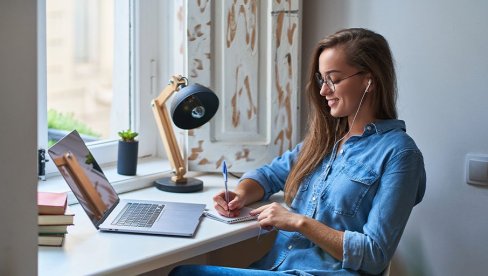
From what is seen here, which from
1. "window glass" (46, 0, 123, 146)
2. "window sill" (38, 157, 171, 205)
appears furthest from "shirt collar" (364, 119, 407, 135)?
"window glass" (46, 0, 123, 146)

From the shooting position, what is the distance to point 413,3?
7.07 ft

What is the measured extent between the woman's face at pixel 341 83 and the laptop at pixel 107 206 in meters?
0.48

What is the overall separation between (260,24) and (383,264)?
3.19 ft

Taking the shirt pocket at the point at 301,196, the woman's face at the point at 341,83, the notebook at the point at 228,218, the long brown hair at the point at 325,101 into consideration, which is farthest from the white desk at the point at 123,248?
the woman's face at the point at 341,83

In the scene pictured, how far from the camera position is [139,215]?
1900 mm

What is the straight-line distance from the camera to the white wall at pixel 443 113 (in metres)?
2.04

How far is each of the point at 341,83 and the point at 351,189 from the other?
29 cm

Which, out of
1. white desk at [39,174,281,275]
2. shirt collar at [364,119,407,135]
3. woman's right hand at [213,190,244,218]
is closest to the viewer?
white desk at [39,174,281,275]

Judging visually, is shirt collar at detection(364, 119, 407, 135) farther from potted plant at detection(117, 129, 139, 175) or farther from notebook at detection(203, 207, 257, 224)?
potted plant at detection(117, 129, 139, 175)

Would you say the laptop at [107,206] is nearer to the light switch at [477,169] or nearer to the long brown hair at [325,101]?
the long brown hair at [325,101]

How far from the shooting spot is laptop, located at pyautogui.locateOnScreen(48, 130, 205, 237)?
179cm

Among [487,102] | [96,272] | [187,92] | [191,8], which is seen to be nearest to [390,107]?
[487,102]

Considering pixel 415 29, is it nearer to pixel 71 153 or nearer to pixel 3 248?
pixel 71 153

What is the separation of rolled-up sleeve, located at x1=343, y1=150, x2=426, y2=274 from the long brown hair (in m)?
0.23
